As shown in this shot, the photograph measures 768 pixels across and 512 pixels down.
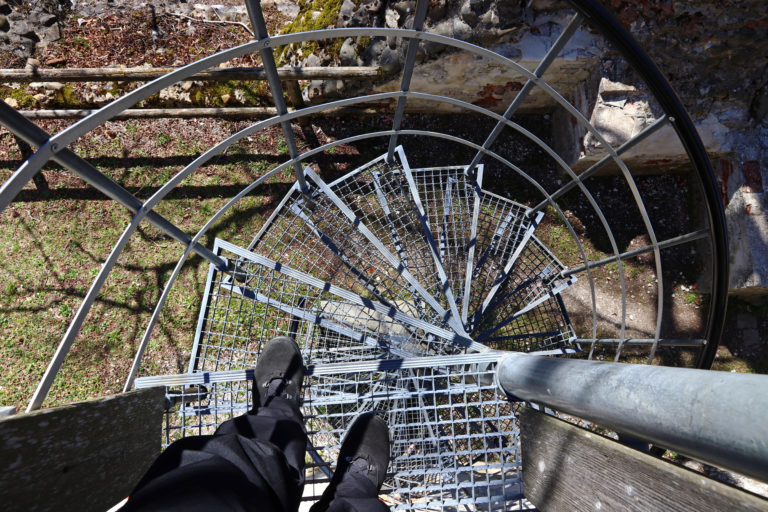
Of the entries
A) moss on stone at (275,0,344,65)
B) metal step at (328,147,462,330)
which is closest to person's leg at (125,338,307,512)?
metal step at (328,147,462,330)

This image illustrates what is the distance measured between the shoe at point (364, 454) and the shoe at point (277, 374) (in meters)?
0.40

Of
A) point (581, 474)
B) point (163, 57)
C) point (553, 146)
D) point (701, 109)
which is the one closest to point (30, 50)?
point (163, 57)

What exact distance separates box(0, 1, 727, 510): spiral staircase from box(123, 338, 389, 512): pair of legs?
160mm

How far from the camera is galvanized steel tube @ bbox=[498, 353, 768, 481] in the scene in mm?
758

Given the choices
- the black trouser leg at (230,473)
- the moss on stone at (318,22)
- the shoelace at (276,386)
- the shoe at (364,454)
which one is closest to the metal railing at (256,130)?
the black trouser leg at (230,473)

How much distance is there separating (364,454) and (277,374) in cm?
66

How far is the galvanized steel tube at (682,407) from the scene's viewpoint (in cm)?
76

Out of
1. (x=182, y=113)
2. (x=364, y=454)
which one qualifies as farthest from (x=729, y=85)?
(x=182, y=113)

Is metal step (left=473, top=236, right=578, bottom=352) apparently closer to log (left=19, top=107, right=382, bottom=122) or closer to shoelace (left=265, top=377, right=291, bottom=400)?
shoelace (left=265, top=377, right=291, bottom=400)

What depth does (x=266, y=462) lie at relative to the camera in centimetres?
171

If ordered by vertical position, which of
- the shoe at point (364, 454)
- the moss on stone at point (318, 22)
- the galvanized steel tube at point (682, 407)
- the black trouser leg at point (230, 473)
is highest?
the moss on stone at point (318, 22)

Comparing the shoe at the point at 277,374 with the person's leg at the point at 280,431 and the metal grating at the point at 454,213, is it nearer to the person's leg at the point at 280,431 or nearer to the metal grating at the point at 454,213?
the person's leg at the point at 280,431

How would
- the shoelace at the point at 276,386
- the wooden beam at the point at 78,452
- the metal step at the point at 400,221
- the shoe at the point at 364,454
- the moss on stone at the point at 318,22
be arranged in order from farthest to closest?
the moss on stone at the point at 318,22
the metal step at the point at 400,221
the shoelace at the point at 276,386
the shoe at the point at 364,454
the wooden beam at the point at 78,452

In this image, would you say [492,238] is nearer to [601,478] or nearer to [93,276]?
[601,478]
